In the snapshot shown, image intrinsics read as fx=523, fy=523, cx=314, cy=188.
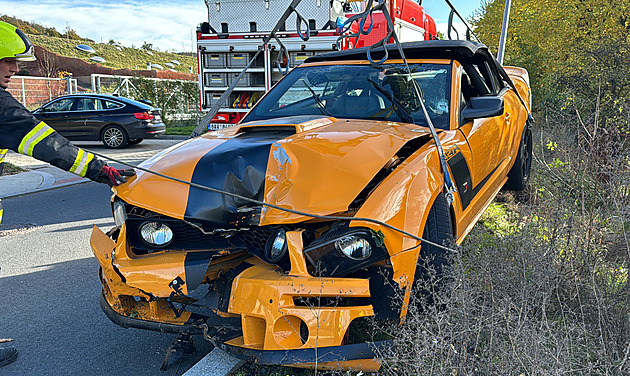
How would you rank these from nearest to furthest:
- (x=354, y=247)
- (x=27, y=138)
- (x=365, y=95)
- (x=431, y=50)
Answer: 1. (x=354, y=247)
2. (x=27, y=138)
3. (x=365, y=95)
4. (x=431, y=50)

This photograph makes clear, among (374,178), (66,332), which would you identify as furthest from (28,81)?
(374,178)

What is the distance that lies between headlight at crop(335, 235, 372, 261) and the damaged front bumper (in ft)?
0.45

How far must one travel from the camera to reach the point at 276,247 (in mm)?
2883

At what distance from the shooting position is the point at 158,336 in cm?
367

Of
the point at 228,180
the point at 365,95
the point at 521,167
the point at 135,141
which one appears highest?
the point at 365,95

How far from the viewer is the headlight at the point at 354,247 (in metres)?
2.69

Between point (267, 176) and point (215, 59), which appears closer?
point (267, 176)

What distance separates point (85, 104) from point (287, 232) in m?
14.2

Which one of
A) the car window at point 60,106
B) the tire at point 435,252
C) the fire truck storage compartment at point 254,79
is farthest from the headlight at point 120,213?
the car window at point 60,106

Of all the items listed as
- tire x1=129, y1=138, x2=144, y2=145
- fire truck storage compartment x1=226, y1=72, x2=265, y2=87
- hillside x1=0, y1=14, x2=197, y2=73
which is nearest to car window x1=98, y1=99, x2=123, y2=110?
tire x1=129, y1=138, x2=144, y2=145

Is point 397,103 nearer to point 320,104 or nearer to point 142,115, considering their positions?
point 320,104

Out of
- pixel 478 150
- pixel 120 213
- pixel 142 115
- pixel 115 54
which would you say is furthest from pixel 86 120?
pixel 115 54

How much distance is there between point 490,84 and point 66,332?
458 centimetres

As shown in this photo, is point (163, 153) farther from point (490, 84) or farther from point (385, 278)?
point (490, 84)
